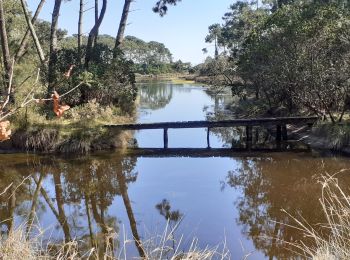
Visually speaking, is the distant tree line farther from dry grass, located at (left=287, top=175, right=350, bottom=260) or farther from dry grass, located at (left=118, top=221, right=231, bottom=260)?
dry grass, located at (left=287, top=175, right=350, bottom=260)

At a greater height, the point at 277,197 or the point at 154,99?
the point at 154,99

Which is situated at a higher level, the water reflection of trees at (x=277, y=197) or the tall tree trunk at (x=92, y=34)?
the tall tree trunk at (x=92, y=34)

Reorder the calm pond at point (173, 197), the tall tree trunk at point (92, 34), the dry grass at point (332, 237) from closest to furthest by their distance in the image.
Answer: the dry grass at point (332, 237) < the calm pond at point (173, 197) < the tall tree trunk at point (92, 34)

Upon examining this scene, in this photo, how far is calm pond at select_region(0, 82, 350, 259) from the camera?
297 inches

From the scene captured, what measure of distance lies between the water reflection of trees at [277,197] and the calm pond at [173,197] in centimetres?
2

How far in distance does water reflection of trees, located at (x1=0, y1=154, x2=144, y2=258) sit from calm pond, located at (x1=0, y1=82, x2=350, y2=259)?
0.8 inches

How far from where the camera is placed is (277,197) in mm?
9805

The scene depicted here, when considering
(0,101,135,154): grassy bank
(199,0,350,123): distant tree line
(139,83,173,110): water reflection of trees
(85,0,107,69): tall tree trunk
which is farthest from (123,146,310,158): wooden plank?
(139,83,173,110): water reflection of trees

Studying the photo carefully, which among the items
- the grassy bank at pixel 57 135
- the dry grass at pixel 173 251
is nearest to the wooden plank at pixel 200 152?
the grassy bank at pixel 57 135

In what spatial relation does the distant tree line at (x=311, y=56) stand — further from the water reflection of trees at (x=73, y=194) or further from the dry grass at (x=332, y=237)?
the dry grass at (x=332, y=237)

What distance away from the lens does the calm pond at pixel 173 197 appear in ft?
24.8

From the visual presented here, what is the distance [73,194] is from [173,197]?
7.66 ft

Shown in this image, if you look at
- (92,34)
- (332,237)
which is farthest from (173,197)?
(92,34)

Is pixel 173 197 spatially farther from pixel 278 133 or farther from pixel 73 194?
pixel 278 133
